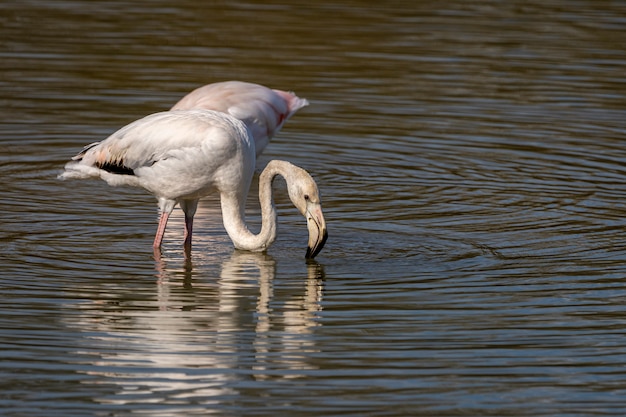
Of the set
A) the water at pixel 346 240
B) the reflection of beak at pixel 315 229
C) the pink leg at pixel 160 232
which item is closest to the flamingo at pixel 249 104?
the water at pixel 346 240

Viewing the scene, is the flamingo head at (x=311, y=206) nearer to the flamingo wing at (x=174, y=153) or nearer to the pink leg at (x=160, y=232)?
the flamingo wing at (x=174, y=153)

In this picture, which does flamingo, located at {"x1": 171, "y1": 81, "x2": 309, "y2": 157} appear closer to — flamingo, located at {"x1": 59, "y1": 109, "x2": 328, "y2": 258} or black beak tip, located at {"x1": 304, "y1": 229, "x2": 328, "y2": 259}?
→ flamingo, located at {"x1": 59, "y1": 109, "x2": 328, "y2": 258}

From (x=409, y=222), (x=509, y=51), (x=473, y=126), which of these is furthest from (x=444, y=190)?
(x=509, y=51)

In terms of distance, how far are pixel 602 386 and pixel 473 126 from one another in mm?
6649

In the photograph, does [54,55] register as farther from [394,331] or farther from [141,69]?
[394,331]

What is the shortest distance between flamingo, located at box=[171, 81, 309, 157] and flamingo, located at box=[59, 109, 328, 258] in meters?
2.03

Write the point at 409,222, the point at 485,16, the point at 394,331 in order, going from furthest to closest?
the point at 485,16 → the point at 409,222 → the point at 394,331

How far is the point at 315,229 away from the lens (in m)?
8.02

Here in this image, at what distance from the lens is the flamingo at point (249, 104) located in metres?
10.7

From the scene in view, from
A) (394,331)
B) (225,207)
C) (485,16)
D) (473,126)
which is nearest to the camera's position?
(394,331)

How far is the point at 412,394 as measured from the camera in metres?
5.81

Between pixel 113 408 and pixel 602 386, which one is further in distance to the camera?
pixel 602 386

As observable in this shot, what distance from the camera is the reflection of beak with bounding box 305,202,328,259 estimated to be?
7965 millimetres

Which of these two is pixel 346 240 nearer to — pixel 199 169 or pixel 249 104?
pixel 199 169
